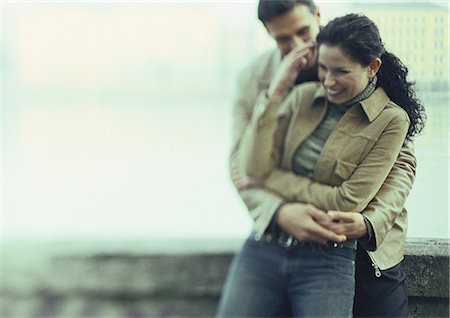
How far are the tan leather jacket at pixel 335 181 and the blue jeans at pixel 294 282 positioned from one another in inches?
2.1

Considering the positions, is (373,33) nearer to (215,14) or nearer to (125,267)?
(215,14)

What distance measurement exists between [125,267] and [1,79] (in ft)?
1.91

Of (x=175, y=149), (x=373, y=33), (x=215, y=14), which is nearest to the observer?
(x=373, y=33)

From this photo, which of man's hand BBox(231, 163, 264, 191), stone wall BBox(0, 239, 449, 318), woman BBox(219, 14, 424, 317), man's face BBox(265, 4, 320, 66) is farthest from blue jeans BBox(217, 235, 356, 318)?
man's face BBox(265, 4, 320, 66)

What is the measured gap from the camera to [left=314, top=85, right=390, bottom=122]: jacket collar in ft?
4.16

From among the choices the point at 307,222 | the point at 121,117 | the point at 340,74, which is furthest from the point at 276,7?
the point at 121,117

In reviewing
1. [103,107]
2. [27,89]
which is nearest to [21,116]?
[27,89]

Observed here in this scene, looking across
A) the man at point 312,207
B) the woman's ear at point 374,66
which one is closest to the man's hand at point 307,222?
the man at point 312,207

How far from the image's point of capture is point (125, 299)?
1828 mm

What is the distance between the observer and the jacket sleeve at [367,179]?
1269 millimetres

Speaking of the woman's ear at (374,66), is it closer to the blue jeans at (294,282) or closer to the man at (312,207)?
the man at (312,207)

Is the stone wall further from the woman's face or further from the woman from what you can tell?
the woman's face

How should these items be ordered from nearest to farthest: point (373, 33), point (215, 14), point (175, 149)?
point (373, 33), point (215, 14), point (175, 149)

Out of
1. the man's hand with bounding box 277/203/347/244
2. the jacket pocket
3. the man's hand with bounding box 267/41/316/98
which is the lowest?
the man's hand with bounding box 277/203/347/244
